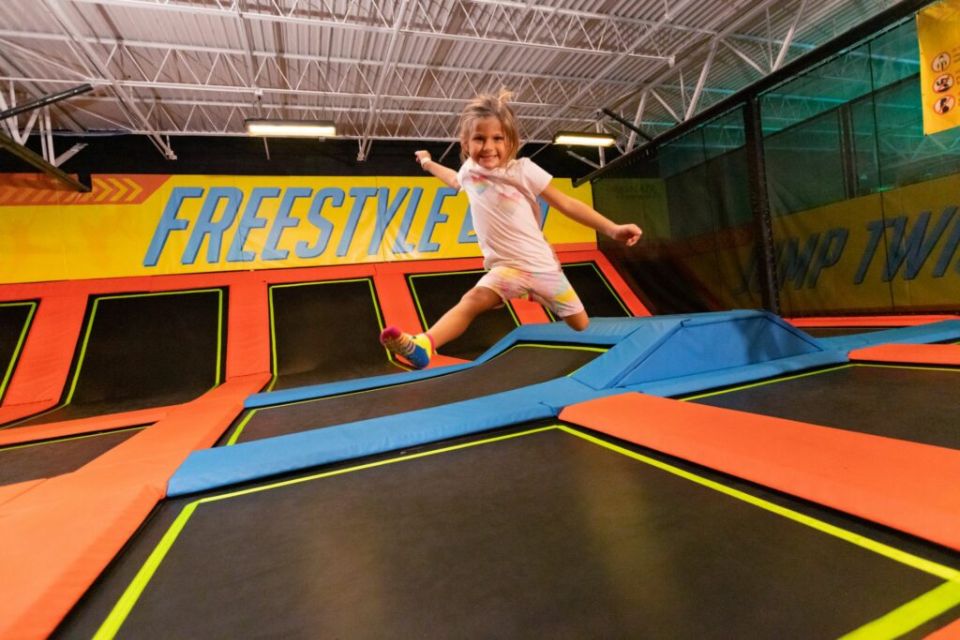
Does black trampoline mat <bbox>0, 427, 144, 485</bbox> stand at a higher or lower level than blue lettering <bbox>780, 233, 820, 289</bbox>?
lower

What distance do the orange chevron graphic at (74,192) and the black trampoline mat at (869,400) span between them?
25.3 ft

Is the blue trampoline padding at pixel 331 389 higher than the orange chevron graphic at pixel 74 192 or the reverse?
the reverse

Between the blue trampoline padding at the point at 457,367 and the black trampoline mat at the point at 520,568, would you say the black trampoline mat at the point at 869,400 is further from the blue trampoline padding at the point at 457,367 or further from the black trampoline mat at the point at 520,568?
the blue trampoline padding at the point at 457,367

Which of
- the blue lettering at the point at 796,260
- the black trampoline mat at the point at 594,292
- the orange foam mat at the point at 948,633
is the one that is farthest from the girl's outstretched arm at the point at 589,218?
the black trampoline mat at the point at 594,292

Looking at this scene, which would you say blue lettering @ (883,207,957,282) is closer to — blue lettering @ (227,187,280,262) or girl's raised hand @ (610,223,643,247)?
girl's raised hand @ (610,223,643,247)

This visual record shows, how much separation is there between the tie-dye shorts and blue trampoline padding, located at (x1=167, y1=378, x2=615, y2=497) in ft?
1.61

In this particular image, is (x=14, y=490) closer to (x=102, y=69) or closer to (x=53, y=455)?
(x=53, y=455)

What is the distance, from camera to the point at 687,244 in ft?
20.6

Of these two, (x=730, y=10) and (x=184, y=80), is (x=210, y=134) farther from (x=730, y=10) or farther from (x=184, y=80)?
(x=730, y=10)

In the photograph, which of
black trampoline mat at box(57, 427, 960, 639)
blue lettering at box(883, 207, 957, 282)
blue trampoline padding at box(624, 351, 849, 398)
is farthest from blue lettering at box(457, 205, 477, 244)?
black trampoline mat at box(57, 427, 960, 639)

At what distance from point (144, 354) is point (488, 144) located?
5.02m

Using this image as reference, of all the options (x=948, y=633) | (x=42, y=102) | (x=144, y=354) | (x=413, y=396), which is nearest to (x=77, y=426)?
(x=144, y=354)

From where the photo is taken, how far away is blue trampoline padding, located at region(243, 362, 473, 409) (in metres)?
3.48

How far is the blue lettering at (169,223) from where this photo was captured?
21.6ft
